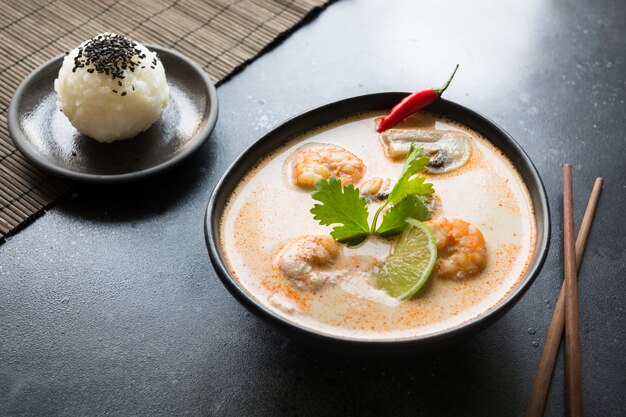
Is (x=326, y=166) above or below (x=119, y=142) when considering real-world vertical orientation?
above

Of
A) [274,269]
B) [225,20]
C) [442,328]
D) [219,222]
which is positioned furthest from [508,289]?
[225,20]

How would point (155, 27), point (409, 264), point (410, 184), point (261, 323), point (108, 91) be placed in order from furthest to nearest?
point (155, 27) < point (108, 91) < point (261, 323) < point (410, 184) < point (409, 264)

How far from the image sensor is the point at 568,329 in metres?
2.19

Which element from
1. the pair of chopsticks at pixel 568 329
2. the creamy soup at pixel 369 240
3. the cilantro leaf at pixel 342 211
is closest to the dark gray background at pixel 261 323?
the pair of chopsticks at pixel 568 329

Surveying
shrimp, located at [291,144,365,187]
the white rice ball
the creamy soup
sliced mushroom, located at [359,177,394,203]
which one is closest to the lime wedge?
the creamy soup

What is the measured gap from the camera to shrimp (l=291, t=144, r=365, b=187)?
2377mm

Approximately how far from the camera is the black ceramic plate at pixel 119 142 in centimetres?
267

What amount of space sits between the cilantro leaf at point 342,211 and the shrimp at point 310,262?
0.16 feet

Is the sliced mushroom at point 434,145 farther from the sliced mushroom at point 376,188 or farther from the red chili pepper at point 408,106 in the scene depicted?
the sliced mushroom at point 376,188

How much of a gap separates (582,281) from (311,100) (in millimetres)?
1358

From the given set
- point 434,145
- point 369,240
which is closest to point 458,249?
point 369,240

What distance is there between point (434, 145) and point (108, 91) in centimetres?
124

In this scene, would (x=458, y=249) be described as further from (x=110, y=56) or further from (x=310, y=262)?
(x=110, y=56)

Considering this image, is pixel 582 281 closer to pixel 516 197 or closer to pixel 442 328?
pixel 516 197
